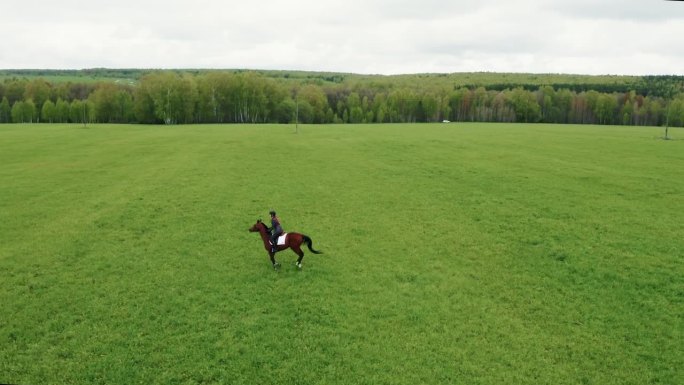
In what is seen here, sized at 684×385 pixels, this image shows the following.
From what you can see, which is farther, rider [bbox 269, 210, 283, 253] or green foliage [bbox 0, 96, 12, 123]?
green foliage [bbox 0, 96, 12, 123]

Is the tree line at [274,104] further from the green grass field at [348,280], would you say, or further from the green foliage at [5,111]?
the green grass field at [348,280]

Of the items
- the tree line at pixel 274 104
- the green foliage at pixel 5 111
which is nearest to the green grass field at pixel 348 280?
the tree line at pixel 274 104

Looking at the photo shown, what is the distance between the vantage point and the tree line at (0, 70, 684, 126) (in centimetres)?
12325

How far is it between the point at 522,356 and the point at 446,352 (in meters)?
2.46

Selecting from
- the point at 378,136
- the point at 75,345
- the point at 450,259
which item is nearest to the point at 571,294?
the point at 450,259

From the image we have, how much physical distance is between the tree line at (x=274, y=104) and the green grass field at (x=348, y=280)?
8661 cm

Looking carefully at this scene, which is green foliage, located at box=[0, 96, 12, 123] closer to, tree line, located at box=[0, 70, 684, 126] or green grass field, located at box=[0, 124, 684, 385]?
tree line, located at box=[0, 70, 684, 126]

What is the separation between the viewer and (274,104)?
139 m

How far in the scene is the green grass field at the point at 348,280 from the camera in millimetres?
14172

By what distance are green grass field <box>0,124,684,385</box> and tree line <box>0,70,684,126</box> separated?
86.6m

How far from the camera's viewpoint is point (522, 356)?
14.6 meters

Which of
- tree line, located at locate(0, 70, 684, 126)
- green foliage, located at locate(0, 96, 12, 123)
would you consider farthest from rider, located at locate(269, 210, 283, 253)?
green foliage, located at locate(0, 96, 12, 123)

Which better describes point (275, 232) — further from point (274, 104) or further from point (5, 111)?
point (5, 111)

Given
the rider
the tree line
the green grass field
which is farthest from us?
the tree line
